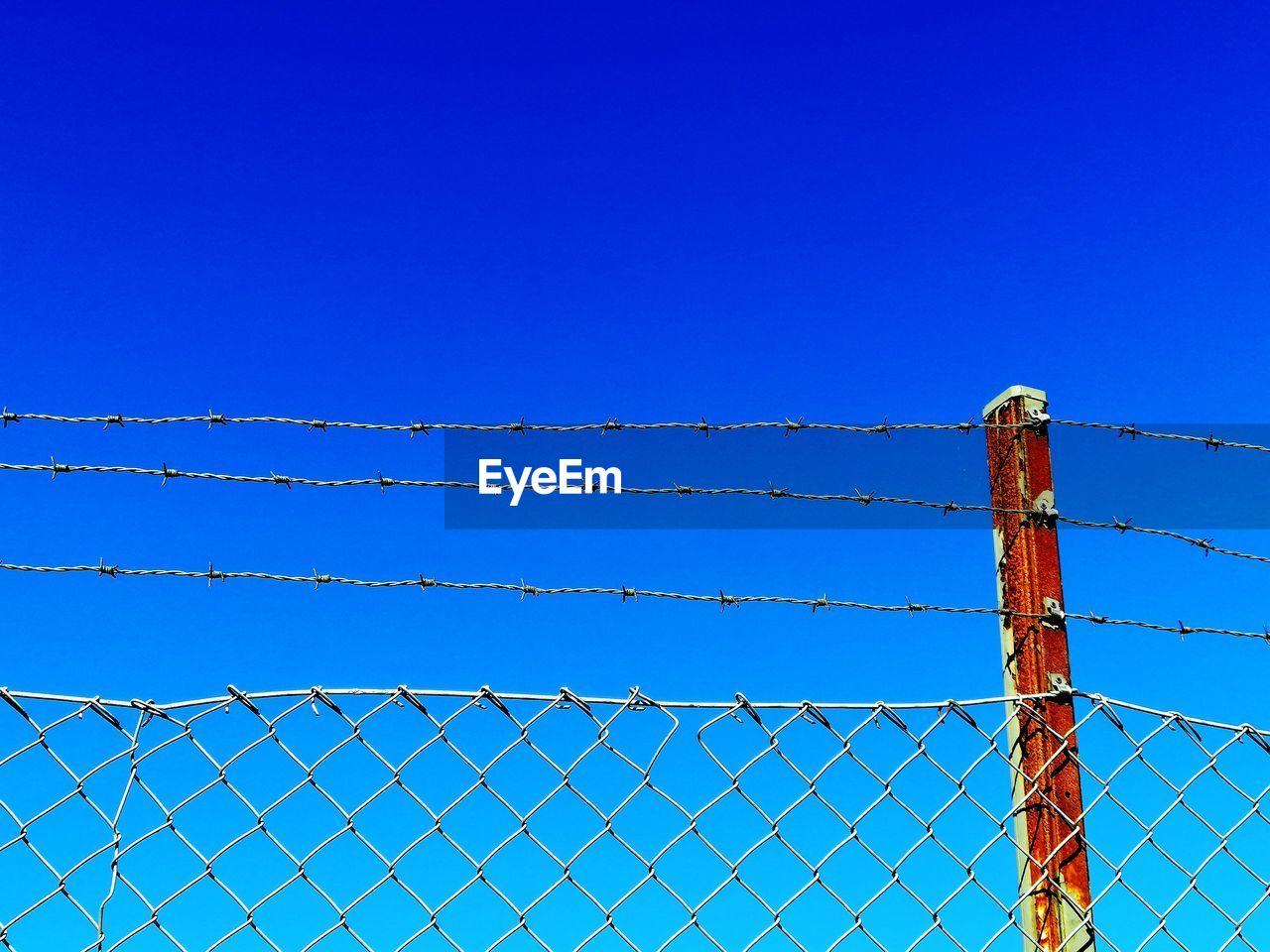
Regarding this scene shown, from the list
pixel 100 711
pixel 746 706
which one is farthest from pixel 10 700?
pixel 746 706

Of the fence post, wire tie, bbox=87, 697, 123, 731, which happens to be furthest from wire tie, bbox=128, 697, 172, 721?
the fence post

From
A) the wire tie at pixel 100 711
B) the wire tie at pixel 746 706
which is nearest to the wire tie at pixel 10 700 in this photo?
the wire tie at pixel 100 711

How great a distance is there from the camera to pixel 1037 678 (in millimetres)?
2832

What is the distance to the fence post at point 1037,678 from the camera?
2.50m

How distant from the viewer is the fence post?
250cm

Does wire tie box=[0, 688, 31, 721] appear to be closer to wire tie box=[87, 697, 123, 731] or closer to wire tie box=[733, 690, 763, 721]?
wire tie box=[87, 697, 123, 731]

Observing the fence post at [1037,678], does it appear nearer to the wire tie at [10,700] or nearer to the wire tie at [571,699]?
the wire tie at [571,699]

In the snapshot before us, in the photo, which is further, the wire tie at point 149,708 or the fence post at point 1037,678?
the fence post at point 1037,678

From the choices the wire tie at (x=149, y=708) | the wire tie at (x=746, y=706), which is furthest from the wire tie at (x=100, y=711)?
the wire tie at (x=746, y=706)

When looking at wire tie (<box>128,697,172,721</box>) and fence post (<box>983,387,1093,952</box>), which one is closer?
wire tie (<box>128,697,172,721</box>)

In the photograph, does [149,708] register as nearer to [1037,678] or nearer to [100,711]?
[100,711]

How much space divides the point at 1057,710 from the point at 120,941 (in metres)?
1.80

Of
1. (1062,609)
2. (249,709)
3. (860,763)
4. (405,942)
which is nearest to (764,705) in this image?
(860,763)

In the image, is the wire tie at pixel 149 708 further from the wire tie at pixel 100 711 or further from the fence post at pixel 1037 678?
the fence post at pixel 1037 678
